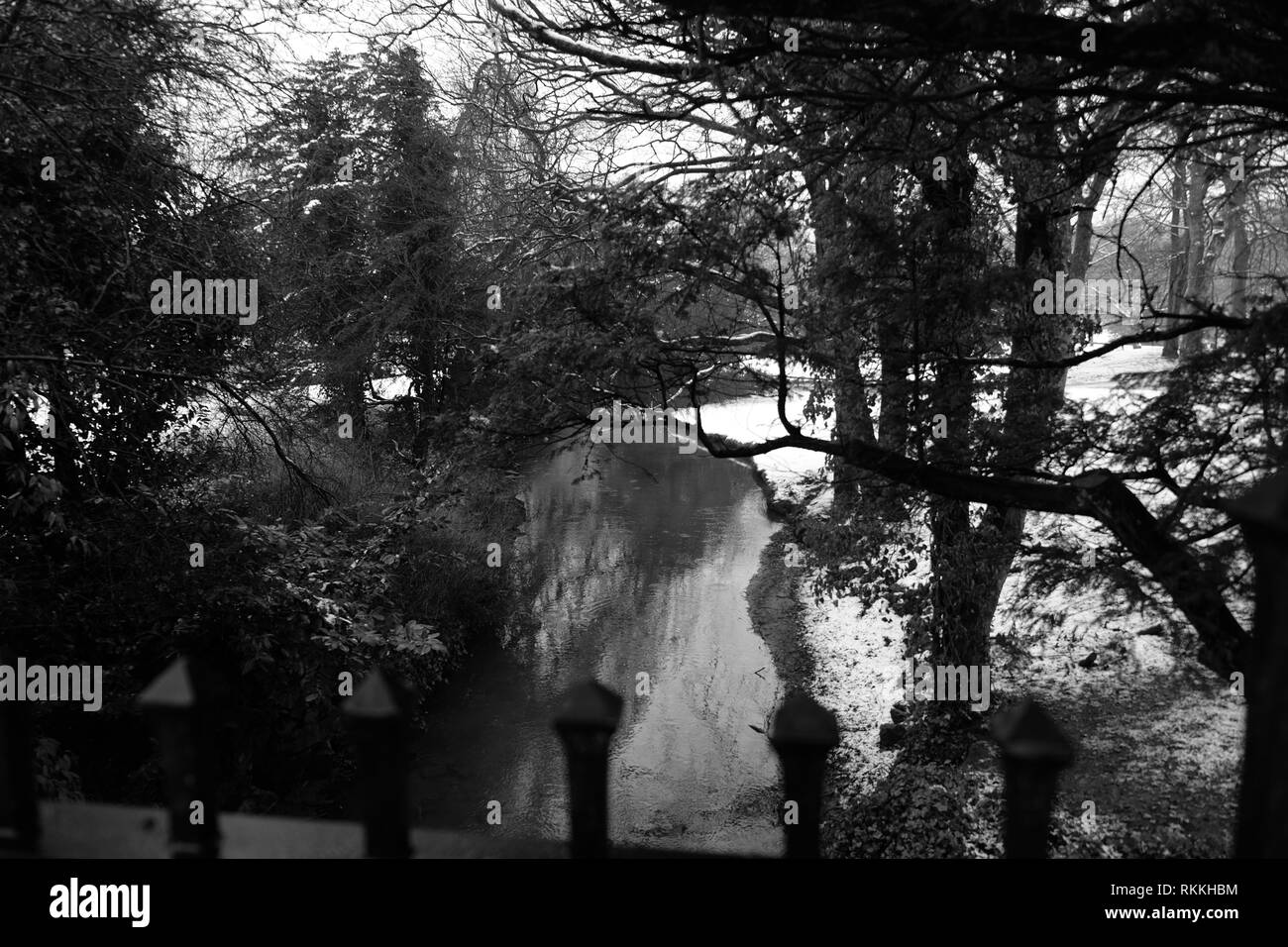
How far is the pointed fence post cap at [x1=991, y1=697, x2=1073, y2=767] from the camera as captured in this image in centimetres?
149

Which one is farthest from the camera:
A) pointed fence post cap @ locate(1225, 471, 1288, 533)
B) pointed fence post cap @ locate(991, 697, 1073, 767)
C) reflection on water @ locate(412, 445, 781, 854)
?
reflection on water @ locate(412, 445, 781, 854)

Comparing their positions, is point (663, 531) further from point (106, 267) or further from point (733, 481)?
point (106, 267)

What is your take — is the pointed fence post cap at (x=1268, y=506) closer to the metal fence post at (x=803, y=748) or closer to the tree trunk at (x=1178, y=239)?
the metal fence post at (x=803, y=748)

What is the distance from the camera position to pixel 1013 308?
7711mm

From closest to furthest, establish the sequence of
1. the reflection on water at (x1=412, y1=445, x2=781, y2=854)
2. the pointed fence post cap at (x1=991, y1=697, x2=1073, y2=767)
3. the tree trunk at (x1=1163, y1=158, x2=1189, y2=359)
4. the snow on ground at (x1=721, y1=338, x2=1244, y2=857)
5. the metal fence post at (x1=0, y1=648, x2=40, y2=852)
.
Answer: the pointed fence post cap at (x1=991, y1=697, x2=1073, y2=767), the metal fence post at (x1=0, y1=648, x2=40, y2=852), the snow on ground at (x1=721, y1=338, x2=1244, y2=857), the reflection on water at (x1=412, y1=445, x2=781, y2=854), the tree trunk at (x1=1163, y1=158, x2=1189, y2=359)

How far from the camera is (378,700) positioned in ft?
5.32

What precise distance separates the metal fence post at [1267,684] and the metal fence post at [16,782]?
86.7 inches

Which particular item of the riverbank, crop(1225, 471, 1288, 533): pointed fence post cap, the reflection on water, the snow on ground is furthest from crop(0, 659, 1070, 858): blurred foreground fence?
the reflection on water

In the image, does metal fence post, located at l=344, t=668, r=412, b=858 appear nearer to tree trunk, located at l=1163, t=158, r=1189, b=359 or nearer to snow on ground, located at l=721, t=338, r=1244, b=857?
snow on ground, located at l=721, t=338, r=1244, b=857

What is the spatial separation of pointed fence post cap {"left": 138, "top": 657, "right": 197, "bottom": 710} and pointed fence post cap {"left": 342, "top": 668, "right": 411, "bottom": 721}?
0.93 feet

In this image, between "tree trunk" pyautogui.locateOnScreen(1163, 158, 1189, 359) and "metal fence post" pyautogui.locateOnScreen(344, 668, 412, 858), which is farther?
"tree trunk" pyautogui.locateOnScreen(1163, 158, 1189, 359)

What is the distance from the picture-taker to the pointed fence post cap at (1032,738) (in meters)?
1.49

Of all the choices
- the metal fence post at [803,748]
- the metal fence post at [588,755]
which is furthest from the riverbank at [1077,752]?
the metal fence post at [588,755]
